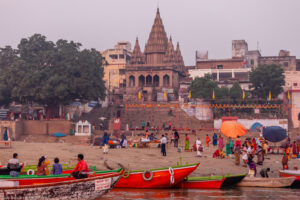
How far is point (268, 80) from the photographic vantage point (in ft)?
181

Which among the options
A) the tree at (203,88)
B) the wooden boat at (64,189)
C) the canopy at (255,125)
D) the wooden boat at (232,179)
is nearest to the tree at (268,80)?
the tree at (203,88)

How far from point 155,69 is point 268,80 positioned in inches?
706

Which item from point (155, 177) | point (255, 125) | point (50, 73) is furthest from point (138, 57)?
point (155, 177)

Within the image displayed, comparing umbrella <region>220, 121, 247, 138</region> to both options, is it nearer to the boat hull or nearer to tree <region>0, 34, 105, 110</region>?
the boat hull

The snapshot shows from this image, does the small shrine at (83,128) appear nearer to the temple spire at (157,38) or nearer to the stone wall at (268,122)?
the stone wall at (268,122)

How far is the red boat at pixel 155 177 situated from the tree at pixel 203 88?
121ft

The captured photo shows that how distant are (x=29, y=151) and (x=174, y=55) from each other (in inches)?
1813

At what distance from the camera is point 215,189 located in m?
17.8

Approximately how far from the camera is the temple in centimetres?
6387

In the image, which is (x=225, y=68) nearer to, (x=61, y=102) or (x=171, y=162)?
(x=61, y=102)

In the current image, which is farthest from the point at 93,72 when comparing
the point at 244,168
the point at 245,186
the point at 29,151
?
the point at 245,186

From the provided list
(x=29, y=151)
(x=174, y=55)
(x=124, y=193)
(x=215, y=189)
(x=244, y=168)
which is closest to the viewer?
(x=124, y=193)

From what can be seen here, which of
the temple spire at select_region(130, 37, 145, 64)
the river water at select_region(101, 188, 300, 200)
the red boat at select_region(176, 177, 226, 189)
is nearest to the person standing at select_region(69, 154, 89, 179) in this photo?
the river water at select_region(101, 188, 300, 200)

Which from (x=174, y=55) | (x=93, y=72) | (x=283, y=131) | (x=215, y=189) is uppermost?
(x=174, y=55)
